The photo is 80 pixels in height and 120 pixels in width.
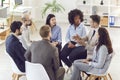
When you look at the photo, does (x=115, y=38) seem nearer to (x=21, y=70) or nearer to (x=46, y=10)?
(x=46, y=10)

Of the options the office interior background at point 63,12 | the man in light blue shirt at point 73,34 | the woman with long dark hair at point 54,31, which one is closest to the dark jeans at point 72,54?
the man in light blue shirt at point 73,34

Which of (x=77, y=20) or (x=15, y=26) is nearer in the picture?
(x=15, y=26)

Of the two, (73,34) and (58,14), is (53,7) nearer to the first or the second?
(58,14)

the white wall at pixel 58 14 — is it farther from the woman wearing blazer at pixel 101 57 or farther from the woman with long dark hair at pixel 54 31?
the woman wearing blazer at pixel 101 57

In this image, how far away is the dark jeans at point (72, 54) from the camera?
4895mm

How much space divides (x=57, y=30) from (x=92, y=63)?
1.28 metres

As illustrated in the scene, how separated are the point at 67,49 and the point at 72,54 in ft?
0.72

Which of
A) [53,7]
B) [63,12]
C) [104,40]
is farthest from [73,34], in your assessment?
[63,12]

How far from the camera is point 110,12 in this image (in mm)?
9781

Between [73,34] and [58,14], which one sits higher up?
[58,14]

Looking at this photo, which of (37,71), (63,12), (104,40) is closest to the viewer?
(37,71)

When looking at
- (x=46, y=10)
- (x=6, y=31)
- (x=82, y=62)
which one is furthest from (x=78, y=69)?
(x=46, y=10)

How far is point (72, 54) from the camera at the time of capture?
496 centimetres

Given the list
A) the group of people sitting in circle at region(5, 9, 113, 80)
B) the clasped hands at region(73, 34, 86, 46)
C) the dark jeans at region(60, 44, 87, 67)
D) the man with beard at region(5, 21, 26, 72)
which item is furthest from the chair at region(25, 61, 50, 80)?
the clasped hands at region(73, 34, 86, 46)
